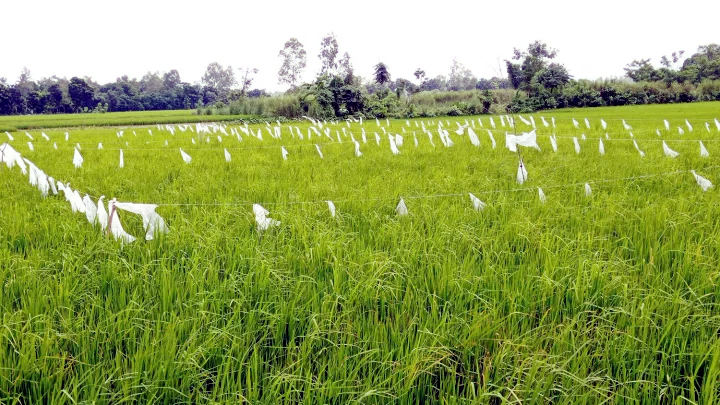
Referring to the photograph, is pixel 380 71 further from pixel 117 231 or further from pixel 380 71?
pixel 117 231

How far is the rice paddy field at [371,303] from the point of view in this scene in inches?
52.6

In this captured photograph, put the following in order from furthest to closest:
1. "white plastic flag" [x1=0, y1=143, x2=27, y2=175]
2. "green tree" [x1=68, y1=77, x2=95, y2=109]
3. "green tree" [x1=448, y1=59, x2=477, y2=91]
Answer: "green tree" [x1=448, y1=59, x2=477, y2=91], "green tree" [x1=68, y1=77, x2=95, y2=109], "white plastic flag" [x1=0, y1=143, x2=27, y2=175]

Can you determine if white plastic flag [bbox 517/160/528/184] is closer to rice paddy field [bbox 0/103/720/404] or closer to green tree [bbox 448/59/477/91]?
rice paddy field [bbox 0/103/720/404]

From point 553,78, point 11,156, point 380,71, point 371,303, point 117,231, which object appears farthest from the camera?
point 380,71

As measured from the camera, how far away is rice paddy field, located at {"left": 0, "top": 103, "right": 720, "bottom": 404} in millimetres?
1337

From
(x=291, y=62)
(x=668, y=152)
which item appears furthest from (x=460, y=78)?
(x=668, y=152)

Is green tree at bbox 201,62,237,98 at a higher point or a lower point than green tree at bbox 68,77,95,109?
higher

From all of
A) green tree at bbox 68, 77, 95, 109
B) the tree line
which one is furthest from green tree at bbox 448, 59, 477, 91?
green tree at bbox 68, 77, 95, 109

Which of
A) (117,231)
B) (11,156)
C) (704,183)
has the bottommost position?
(704,183)

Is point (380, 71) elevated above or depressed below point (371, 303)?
above

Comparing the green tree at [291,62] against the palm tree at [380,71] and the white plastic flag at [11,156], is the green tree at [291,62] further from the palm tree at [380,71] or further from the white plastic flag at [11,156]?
the white plastic flag at [11,156]

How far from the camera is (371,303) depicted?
186 cm

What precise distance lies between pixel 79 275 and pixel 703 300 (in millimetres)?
2777

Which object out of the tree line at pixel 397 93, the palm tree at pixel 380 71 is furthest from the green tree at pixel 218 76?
the palm tree at pixel 380 71
